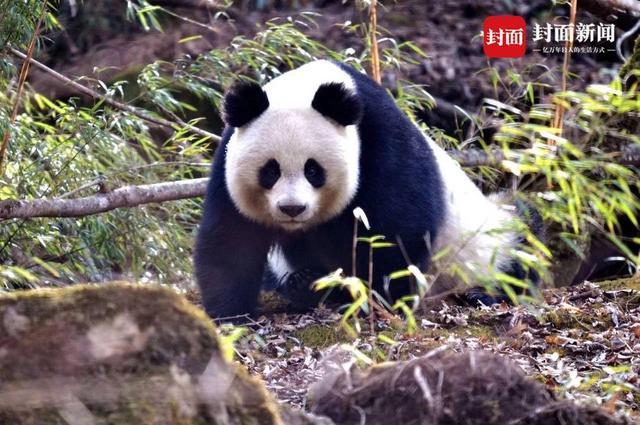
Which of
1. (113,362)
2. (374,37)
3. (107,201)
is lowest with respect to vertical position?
(107,201)

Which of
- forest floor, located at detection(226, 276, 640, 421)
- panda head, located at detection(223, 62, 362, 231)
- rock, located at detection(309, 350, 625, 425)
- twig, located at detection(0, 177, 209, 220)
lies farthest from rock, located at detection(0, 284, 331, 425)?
twig, located at detection(0, 177, 209, 220)

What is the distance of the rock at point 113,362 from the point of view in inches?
83.2

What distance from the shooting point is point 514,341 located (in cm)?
434

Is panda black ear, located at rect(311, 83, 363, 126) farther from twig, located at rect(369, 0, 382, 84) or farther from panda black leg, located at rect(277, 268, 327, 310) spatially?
twig, located at rect(369, 0, 382, 84)

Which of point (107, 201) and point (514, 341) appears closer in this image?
point (514, 341)

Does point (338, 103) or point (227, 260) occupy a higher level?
point (338, 103)

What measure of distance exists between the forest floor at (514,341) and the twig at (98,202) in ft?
3.30

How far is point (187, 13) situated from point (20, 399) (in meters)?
10.3

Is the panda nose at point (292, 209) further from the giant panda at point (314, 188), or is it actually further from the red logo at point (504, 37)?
the red logo at point (504, 37)

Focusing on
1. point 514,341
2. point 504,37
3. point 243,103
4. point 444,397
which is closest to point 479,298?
point 514,341

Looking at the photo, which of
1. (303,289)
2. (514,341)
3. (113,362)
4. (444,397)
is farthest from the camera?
(303,289)

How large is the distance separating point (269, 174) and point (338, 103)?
510mm

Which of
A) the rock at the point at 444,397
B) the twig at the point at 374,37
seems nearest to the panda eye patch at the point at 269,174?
the twig at the point at 374,37

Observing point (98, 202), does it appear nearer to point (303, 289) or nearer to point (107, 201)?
point (107, 201)
